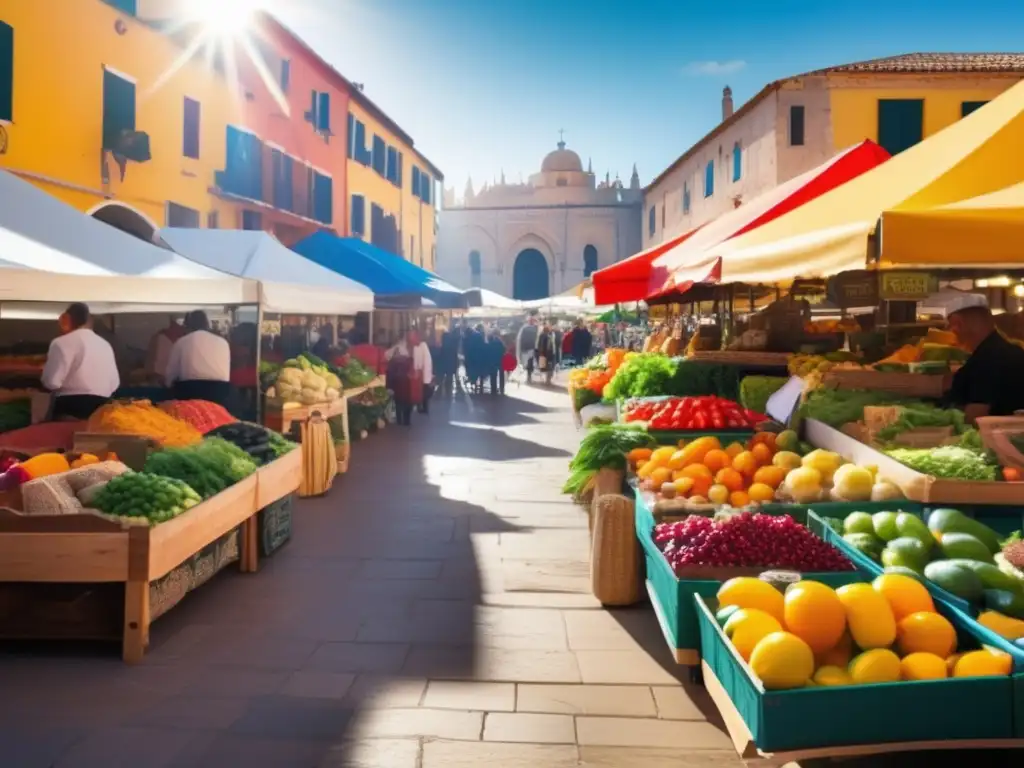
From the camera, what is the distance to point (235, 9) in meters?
19.3

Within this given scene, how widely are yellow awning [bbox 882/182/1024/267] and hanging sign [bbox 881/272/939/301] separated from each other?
9.38 ft

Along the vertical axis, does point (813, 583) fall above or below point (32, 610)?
above

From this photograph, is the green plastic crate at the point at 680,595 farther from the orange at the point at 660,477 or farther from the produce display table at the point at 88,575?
the produce display table at the point at 88,575

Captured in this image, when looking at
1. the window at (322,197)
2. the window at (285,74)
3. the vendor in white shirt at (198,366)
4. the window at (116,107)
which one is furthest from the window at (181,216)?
the vendor in white shirt at (198,366)

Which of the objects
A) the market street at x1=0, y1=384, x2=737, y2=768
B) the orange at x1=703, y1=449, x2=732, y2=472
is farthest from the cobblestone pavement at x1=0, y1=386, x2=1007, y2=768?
the orange at x1=703, y1=449, x2=732, y2=472

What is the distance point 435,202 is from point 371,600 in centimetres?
4004

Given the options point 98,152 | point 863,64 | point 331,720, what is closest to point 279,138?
point 98,152

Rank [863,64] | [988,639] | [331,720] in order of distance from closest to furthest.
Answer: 1. [988,639]
2. [331,720]
3. [863,64]

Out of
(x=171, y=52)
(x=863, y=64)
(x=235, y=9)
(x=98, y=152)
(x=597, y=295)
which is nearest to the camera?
(x=597, y=295)

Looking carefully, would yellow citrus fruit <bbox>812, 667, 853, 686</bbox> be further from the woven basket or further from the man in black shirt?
the man in black shirt

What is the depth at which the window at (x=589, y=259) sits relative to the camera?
5575 cm

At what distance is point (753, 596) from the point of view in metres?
3.84

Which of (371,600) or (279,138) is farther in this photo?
(279,138)

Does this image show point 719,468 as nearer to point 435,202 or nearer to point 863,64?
point 863,64
